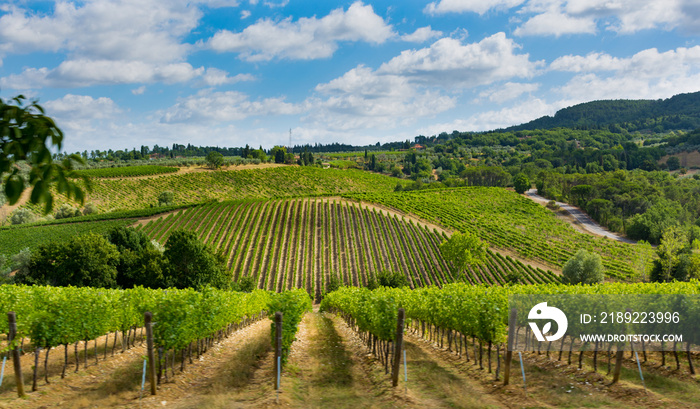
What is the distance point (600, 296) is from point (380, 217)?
68536 mm

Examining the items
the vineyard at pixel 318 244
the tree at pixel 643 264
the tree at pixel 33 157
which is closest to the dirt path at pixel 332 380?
the tree at pixel 33 157

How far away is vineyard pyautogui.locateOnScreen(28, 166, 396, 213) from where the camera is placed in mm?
107375

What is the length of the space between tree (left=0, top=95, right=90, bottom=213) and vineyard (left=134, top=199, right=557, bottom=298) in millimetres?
56025

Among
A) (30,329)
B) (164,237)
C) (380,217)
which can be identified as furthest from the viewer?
(380,217)

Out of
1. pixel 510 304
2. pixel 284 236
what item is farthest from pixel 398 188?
pixel 510 304

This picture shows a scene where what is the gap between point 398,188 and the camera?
14075 cm

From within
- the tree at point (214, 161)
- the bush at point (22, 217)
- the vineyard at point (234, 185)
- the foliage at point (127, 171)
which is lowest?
the bush at point (22, 217)

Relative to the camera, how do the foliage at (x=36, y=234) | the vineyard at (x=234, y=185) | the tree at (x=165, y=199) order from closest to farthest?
the foliage at (x=36, y=234), the tree at (x=165, y=199), the vineyard at (x=234, y=185)

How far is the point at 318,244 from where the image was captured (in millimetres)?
72750

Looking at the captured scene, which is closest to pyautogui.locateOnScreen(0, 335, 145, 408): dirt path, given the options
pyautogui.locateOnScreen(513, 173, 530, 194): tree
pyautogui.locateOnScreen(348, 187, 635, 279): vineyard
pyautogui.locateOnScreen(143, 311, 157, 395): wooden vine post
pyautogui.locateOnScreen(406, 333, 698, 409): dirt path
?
pyautogui.locateOnScreen(143, 311, 157, 395): wooden vine post

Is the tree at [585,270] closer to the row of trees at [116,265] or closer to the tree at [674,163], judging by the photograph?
the row of trees at [116,265]

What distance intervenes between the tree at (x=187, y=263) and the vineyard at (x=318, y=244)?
66.4ft

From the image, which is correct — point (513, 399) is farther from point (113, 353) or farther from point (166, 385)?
point (113, 353)

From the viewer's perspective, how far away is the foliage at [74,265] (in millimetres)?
Answer: 34406
